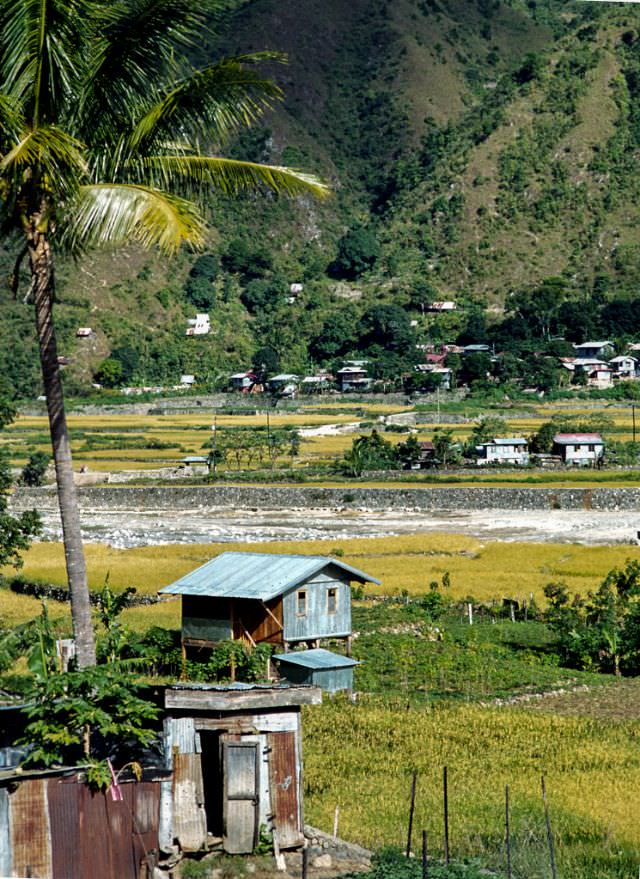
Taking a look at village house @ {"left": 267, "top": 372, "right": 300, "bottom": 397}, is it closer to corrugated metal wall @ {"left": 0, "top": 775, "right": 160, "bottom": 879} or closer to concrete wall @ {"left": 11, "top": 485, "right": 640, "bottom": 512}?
concrete wall @ {"left": 11, "top": 485, "right": 640, "bottom": 512}

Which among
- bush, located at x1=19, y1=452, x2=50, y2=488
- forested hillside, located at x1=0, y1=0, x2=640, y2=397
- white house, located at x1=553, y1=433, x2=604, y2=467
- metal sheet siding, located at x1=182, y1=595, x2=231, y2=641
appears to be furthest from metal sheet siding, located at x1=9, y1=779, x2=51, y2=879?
forested hillside, located at x1=0, y1=0, x2=640, y2=397

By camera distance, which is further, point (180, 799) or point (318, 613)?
point (318, 613)

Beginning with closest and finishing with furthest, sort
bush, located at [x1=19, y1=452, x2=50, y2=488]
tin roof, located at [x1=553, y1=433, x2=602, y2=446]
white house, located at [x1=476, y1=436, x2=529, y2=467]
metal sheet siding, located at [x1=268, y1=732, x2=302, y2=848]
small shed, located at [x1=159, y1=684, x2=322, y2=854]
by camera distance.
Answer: small shed, located at [x1=159, y1=684, x2=322, y2=854], metal sheet siding, located at [x1=268, y1=732, x2=302, y2=848], bush, located at [x1=19, y1=452, x2=50, y2=488], tin roof, located at [x1=553, y1=433, x2=602, y2=446], white house, located at [x1=476, y1=436, x2=529, y2=467]

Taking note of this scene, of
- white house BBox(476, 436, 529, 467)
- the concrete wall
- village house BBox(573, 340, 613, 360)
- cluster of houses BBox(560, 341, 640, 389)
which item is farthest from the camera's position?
village house BBox(573, 340, 613, 360)

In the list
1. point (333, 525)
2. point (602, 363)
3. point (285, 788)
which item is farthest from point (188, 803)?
point (602, 363)

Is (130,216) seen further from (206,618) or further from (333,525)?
(333,525)

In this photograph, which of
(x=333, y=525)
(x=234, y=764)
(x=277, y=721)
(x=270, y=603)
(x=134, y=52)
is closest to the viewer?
(x=134, y=52)

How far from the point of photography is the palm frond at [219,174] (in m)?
13.4

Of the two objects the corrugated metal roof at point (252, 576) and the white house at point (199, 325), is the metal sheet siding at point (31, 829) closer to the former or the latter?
the corrugated metal roof at point (252, 576)

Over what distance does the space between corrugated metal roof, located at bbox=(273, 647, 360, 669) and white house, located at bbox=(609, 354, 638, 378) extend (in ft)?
285

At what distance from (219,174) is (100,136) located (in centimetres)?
112

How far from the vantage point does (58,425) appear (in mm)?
13547

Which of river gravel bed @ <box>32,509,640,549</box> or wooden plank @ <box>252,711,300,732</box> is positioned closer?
wooden plank @ <box>252,711,300,732</box>

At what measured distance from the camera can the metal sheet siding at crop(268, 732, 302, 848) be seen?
45.4 feet
